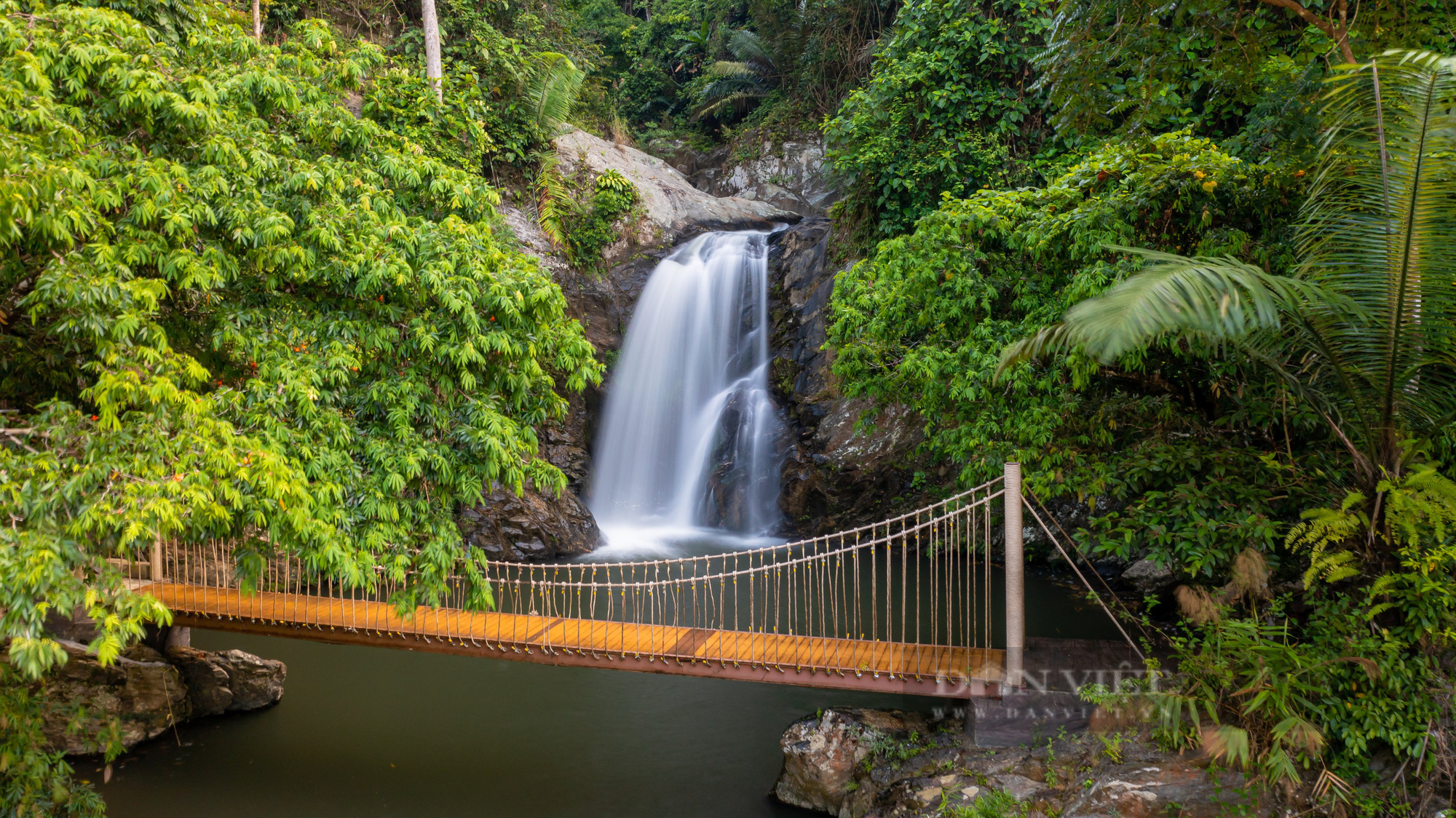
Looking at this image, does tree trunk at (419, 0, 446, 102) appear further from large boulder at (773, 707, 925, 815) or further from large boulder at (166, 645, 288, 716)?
large boulder at (773, 707, 925, 815)

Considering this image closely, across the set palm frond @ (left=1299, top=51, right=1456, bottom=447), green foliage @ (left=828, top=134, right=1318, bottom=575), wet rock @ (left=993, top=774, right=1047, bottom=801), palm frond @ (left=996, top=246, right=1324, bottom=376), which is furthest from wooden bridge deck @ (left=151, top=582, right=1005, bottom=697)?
A: palm frond @ (left=1299, top=51, right=1456, bottom=447)

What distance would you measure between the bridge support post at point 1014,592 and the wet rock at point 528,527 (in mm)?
8825

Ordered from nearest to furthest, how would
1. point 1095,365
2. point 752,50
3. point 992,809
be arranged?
1. point 992,809
2. point 1095,365
3. point 752,50

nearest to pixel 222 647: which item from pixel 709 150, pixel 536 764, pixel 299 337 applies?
pixel 536 764

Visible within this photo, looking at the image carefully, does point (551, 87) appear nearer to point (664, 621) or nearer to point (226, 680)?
point (226, 680)

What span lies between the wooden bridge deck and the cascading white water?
808 centimetres

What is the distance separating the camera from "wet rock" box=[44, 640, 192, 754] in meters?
7.25

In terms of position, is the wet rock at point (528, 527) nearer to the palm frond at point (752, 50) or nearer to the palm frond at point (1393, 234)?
the palm frond at point (1393, 234)

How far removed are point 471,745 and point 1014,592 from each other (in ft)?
16.9

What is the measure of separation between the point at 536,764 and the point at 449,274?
14.8 ft

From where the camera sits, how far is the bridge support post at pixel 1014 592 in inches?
234

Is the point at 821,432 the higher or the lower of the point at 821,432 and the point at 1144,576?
the higher

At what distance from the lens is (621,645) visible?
6.65m

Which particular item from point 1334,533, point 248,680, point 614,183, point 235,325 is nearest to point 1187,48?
point 1334,533
